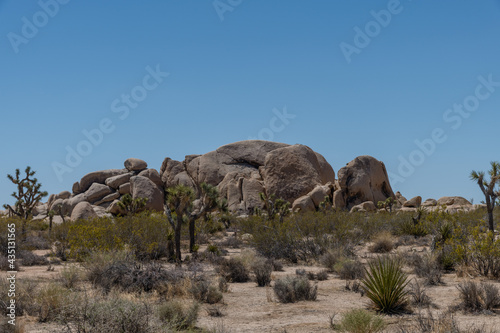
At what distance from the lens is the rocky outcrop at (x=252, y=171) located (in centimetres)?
4528

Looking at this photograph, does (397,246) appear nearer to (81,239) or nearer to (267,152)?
(81,239)

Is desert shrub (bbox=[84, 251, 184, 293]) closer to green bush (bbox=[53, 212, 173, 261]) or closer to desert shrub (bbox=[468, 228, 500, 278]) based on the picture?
green bush (bbox=[53, 212, 173, 261])

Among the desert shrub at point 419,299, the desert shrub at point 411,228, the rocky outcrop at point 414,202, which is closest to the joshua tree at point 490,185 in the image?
the desert shrub at point 411,228

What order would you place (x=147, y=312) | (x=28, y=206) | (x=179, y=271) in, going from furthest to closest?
(x=28, y=206) < (x=179, y=271) < (x=147, y=312)

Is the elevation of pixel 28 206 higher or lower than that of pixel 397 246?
higher

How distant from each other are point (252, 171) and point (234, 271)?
120ft

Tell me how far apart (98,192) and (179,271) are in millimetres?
43682

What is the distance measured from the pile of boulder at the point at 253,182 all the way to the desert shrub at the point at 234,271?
2483cm

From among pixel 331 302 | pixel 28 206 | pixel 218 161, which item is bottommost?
pixel 331 302

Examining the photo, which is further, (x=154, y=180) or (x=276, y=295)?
(x=154, y=180)

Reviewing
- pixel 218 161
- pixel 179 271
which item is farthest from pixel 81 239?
pixel 218 161

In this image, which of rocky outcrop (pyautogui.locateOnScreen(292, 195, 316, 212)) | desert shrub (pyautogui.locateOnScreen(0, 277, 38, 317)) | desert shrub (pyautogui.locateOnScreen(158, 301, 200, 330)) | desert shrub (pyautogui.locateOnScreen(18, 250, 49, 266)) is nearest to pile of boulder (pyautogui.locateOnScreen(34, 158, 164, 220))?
rocky outcrop (pyautogui.locateOnScreen(292, 195, 316, 212))

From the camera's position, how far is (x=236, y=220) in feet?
112

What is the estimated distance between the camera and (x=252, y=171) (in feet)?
166
